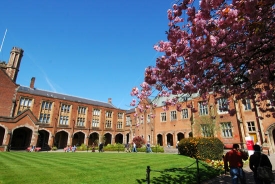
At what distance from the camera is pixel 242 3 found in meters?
3.45

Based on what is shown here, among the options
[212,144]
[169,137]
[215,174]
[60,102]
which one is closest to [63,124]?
[60,102]

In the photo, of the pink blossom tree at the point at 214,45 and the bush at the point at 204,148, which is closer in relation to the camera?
the pink blossom tree at the point at 214,45

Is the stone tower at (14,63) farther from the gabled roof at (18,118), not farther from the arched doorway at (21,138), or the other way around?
the gabled roof at (18,118)

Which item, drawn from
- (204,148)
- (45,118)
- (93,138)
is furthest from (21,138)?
(204,148)

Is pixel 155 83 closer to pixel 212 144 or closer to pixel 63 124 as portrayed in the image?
pixel 212 144

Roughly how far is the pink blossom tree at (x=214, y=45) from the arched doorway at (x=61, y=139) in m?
38.7

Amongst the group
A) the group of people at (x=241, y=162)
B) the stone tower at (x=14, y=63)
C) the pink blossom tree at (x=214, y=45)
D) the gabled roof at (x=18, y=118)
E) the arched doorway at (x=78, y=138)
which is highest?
the stone tower at (x=14, y=63)

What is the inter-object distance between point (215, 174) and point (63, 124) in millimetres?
36173

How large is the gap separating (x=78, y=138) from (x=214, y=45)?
43517mm

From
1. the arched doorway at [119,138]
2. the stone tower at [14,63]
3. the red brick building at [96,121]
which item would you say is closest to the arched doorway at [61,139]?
the red brick building at [96,121]

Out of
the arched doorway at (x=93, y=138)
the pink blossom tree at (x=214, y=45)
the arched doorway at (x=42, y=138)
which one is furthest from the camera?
the arched doorway at (x=93, y=138)

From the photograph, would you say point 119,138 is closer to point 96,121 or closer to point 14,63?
point 96,121

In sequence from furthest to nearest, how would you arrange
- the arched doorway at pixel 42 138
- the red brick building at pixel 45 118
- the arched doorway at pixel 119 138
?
the arched doorway at pixel 119 138 → the arched doorway at pixel 42 138 → the red brick building at pixel 45 118

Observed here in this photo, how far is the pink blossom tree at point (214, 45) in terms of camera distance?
3.73 meters
